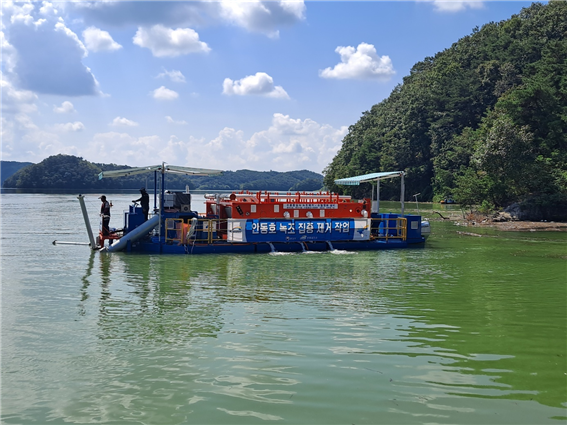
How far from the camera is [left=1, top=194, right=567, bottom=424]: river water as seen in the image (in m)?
6.90

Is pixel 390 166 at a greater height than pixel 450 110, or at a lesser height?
lesser

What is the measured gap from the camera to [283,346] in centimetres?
936

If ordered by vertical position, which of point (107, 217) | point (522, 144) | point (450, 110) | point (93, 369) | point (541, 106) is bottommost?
point (93, 369)

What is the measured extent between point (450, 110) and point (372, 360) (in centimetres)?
8457

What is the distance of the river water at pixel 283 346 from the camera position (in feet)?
22.6

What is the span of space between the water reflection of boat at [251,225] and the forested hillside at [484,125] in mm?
23049

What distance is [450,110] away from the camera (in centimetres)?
8638

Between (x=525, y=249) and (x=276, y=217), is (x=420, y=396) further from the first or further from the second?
(x=525, y=249)

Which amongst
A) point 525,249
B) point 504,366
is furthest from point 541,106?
point 504,366

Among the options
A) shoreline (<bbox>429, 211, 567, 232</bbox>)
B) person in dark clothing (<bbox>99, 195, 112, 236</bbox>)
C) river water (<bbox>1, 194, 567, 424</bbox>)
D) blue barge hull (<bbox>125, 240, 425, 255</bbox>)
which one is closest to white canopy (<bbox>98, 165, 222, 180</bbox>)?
person in dark clothing (<bbox>99, 195, 112, 236</bbox>)

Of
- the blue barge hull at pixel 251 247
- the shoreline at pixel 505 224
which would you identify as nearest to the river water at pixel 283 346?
the blue barge hull at pixel 251 247

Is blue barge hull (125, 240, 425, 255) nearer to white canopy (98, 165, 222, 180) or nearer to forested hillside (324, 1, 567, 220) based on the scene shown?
white canopy (98, 165, 222, 180)

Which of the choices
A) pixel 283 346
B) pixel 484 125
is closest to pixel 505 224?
pixel 484 125

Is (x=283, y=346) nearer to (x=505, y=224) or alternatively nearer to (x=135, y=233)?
(x=135, y=233)
